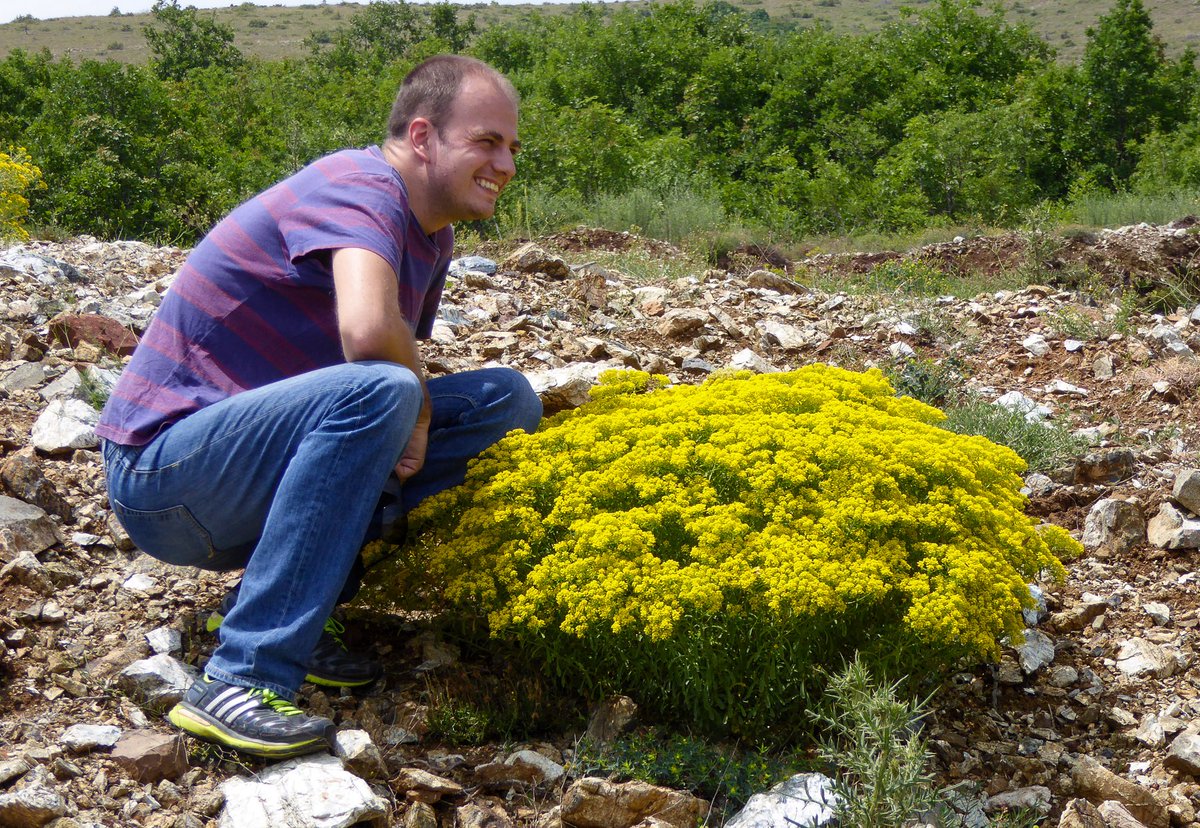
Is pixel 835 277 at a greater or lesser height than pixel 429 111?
lesser

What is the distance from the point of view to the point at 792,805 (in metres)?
2.39

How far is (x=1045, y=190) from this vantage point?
18047 millimetres

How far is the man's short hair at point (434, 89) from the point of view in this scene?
285 cm

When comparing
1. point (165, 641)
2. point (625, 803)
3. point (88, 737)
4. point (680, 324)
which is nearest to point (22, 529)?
point (165, 641)

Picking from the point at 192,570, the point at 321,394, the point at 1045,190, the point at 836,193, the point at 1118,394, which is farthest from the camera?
the point at 1045,190

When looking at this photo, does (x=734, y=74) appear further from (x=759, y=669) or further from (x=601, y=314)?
(x=759, y=669)

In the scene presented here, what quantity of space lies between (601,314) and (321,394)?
3496mm

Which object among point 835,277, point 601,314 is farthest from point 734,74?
point 601,314

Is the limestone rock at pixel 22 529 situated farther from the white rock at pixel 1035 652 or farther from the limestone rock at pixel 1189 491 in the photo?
the limestone rock at pixel 1189 491

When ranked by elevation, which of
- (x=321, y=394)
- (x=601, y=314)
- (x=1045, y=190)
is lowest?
(x=1045, y=190)

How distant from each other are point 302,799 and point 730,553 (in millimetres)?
1038

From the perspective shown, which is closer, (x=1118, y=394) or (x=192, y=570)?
(x=192, y=570)

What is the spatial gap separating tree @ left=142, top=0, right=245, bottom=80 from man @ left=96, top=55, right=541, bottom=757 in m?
27.2

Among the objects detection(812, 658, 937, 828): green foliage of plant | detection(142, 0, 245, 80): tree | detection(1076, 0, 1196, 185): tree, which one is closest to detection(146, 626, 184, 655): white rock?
detection(812, 658, 937, 828): green foliage of plant
